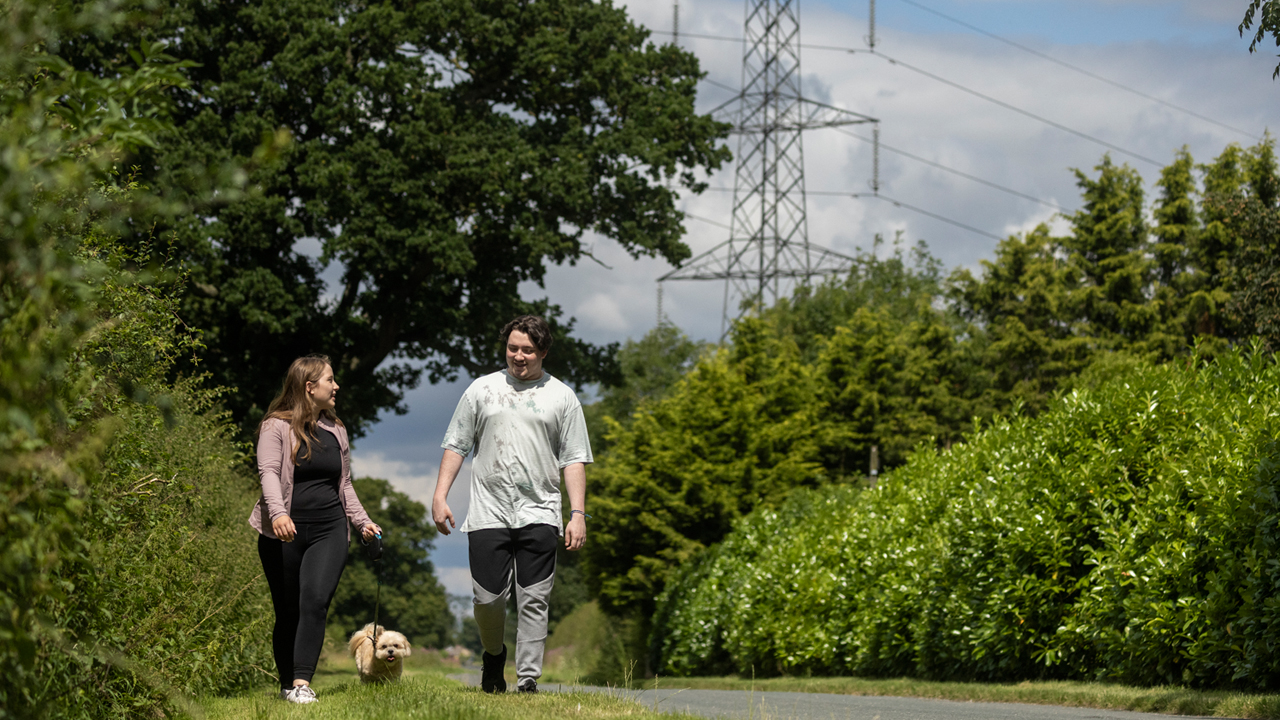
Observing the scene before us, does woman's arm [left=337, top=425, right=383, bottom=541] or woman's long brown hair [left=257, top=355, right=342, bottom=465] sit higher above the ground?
woman's long brown hair [left=257, top=355, right=342, bottom=465]

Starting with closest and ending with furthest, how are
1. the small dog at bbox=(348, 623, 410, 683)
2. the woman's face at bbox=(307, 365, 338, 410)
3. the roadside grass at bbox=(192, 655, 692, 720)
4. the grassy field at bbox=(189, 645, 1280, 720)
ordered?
1. the roadside grass at bbox=(192, 655, 692, 720)
2. the grassy field at bbox=(189, 645, 1280, 720)
3. the woman's face at bbox=(307, 365, 338, 410)
4. the small dog at bbox=(348, 623, 410, 683)

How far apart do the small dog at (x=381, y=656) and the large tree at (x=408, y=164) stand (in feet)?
41.9

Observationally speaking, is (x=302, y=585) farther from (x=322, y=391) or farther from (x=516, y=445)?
(x=516, y=445)

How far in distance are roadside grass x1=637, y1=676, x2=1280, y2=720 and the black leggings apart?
320 centimetres

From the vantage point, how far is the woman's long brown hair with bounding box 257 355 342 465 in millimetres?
7227

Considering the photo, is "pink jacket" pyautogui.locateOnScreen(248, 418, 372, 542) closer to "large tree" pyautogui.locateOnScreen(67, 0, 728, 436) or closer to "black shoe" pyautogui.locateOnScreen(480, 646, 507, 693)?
"black shoe" pyautogui.locateOnScreen(480, 646, 507, 693)

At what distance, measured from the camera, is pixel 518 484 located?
7.00 m

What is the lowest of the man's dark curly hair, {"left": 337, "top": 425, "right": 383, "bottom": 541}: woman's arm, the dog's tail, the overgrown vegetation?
the dog's tail

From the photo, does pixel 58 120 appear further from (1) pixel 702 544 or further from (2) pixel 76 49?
(1) pixel 702 544

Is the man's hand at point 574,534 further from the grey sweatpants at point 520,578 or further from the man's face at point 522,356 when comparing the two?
the man's face at point 522,356

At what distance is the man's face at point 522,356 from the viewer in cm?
714

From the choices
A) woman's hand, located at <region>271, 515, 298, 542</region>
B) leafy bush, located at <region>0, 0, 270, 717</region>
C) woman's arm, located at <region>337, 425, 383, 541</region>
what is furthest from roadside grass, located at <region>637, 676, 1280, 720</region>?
leafy bush, located at <region>0, 0, 270, 717</region>

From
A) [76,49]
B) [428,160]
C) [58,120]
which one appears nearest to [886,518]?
[428,160]

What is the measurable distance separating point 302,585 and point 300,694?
2.15 ft
